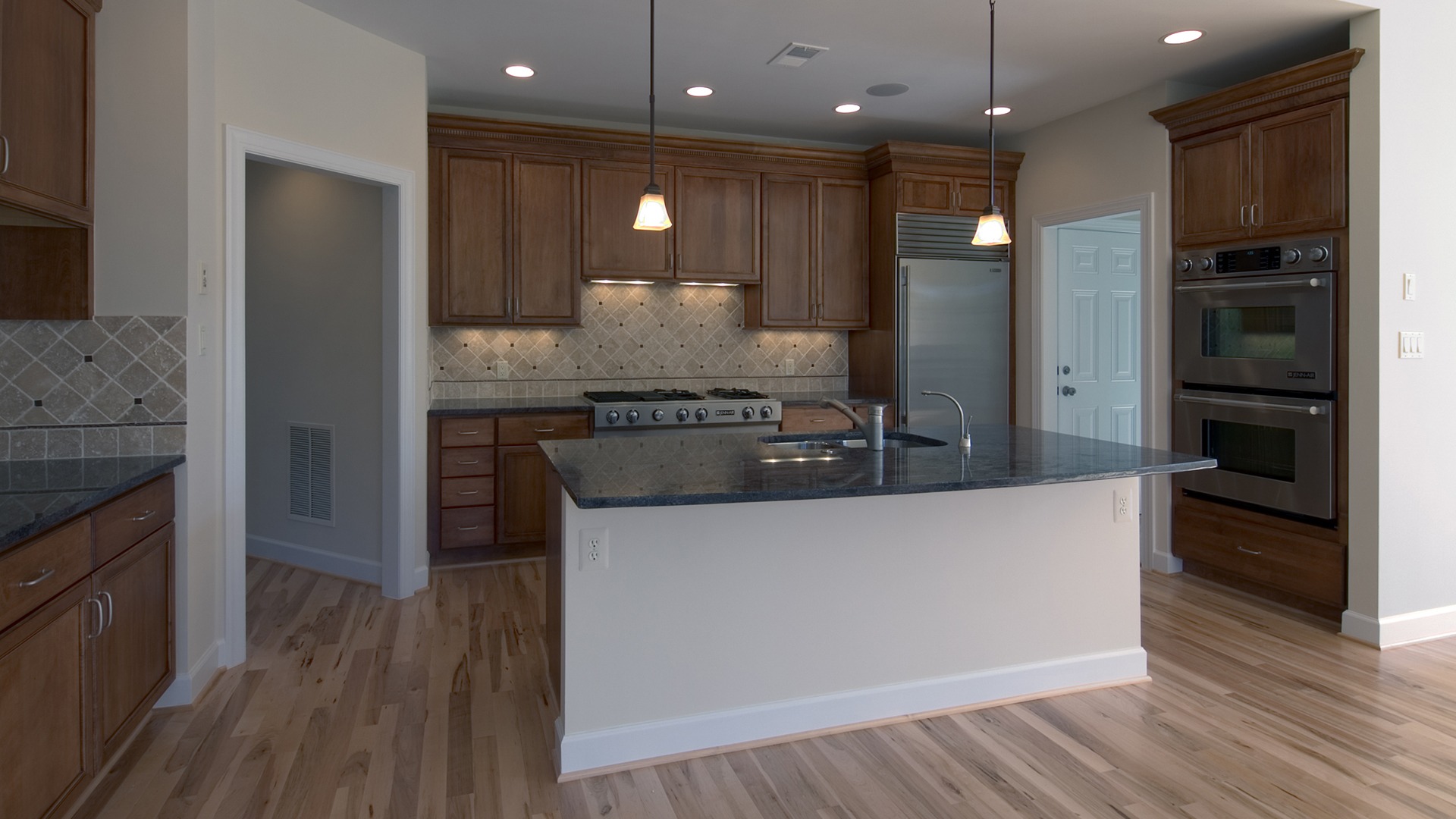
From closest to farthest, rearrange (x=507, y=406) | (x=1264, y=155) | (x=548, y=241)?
(x=1264, y=155) < (x=507, y=406) < (x=548, y=241)

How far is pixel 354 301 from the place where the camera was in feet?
14.4

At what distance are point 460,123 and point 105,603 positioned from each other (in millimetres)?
3151

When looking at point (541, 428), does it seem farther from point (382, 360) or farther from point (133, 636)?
point (133, 636)

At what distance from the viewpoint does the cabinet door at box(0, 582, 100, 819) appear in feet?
5.90

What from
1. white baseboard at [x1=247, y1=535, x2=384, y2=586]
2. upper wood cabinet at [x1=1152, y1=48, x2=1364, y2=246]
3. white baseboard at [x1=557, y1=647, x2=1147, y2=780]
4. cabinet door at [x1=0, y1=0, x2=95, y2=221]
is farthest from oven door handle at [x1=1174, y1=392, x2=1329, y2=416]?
cabinet door at [x1=0, y1=0, x2=95, y2=221]

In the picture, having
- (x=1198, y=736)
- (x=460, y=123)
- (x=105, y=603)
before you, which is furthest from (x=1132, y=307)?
(x=105, y=603)

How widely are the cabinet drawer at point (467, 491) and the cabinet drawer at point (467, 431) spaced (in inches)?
7.5

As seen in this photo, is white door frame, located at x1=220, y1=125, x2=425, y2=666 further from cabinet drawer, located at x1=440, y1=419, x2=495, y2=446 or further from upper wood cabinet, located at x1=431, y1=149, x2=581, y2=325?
upper wood cabinet, located at x1=431, y1=149, x2=581, y2=325

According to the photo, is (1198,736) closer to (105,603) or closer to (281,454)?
(105,603)

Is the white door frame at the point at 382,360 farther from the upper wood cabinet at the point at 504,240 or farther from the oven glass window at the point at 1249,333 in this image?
the oven glass window at the point at 1249,333

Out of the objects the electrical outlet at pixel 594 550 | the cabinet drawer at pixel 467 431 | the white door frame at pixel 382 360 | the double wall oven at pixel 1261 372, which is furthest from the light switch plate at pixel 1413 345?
the white door frame at pixel 382 360

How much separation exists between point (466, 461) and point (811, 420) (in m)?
2.00

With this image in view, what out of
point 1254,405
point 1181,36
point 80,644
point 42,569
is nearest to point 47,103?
point 42,569

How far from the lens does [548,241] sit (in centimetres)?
495
